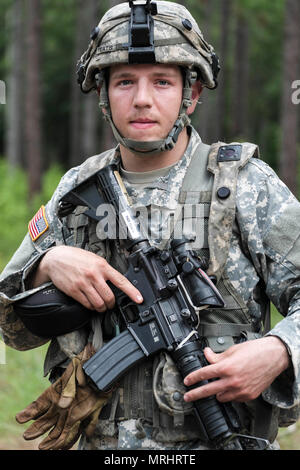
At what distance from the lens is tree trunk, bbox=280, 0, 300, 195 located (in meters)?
8.57

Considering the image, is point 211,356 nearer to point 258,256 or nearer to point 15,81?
point 258,256

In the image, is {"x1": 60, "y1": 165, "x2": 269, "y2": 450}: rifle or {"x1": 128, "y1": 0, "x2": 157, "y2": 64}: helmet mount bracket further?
{"x1": 128, "y1": 0, "x2": 157, "y2": 64}: helmet mount bracket

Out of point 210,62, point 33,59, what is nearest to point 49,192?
point 33,59

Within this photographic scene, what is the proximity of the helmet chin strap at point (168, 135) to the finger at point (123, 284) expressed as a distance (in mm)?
458

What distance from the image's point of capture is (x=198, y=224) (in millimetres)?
2393

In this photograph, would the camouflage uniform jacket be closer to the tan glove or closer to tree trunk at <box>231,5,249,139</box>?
the tan glove

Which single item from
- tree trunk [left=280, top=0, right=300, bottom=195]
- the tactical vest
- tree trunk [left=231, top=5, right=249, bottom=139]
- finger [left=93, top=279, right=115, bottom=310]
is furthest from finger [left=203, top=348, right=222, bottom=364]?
tree trunk [left=231, top=5, right=249, bottom=139]

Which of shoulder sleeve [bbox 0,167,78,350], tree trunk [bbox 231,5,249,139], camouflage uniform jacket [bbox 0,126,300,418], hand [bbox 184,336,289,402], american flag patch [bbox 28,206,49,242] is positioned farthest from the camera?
tree trunk [bbox 231,5,249,139]

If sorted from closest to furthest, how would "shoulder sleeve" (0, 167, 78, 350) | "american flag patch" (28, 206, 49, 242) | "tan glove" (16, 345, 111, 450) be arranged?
"tan glove" (16, 345, 111, 450) < "shoulder sleeve" (0, 167, 78, 350) < "american flag patch" (28, 206, 49, 242)

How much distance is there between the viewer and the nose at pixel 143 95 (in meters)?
2.34

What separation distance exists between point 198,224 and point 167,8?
846mm

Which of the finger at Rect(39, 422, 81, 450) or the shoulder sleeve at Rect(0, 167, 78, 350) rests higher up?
the shoulder sleeve at Rect(0, 167, 78, 350)

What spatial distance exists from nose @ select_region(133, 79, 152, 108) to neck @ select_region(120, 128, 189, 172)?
0.79ft

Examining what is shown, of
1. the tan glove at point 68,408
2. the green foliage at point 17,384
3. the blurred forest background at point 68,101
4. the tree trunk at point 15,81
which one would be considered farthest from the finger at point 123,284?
the tree trunk at point 15,81
